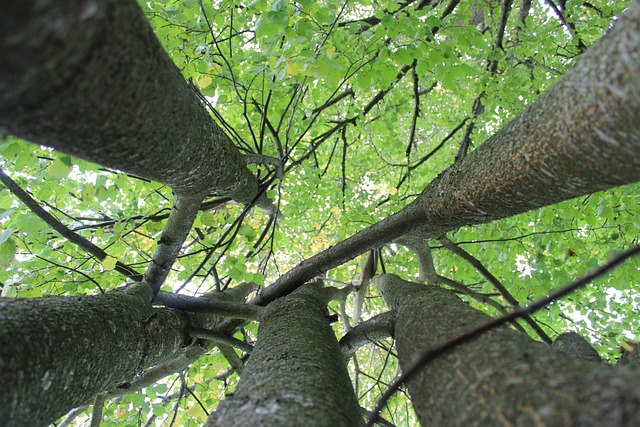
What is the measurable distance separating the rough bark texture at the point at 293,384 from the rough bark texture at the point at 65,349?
55 centimetres

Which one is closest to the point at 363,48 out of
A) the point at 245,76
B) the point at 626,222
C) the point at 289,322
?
the point at 245,76

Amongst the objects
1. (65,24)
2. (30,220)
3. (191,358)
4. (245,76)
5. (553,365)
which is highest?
(245,76)

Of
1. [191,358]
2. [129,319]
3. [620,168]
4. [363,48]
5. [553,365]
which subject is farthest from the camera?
[191,358]

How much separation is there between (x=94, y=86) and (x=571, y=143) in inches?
44.8

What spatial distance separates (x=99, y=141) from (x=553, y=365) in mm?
1136

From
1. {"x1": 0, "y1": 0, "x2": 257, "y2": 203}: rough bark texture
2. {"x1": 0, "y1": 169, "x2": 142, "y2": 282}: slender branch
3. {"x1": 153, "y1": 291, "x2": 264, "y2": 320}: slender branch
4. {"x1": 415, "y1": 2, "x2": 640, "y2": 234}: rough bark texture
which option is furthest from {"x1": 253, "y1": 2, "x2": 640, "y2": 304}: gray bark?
{"x1": 0, "y1": 169, "x2": 142, "y2": 282}: slender branch

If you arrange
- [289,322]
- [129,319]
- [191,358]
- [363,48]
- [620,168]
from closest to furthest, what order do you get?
[620,168], [129,319], [289,322], [363,48], [191,358]

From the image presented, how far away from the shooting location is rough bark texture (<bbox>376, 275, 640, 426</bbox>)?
63cm

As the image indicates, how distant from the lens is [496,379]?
2.79ft

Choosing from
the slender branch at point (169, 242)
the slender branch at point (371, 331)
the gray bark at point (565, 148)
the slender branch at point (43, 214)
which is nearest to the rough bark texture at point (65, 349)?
the slender branch at point (169, 242)

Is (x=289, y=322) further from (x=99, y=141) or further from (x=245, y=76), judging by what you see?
(x=245, y=76)

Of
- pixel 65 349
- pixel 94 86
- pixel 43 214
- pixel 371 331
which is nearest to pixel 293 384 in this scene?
pixel 65 349

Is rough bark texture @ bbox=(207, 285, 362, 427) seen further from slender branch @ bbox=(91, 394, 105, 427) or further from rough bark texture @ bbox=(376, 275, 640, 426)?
slender branch @ bbox=(91, 394, 105, 427)

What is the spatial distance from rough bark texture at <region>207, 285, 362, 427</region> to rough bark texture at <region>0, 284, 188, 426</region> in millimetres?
553
